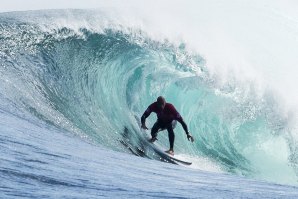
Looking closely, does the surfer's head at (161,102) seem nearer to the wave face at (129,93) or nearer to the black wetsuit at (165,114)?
the black wetsuit at (165,114)

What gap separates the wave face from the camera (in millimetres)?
6574

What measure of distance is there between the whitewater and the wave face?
0.03 m

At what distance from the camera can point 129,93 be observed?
10062mm

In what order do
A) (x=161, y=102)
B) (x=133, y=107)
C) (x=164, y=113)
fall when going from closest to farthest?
(x=161, y=102)
(x=164, y=113)
(x=133, y=107)

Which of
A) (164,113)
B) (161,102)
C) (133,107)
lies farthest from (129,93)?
(161,102)

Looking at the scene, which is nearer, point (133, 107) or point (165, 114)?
point (165, 114)

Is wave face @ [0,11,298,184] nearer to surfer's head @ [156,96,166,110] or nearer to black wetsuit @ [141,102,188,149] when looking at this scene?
black wetsuit @ [141,102,188,149]

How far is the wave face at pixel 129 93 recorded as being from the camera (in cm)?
657

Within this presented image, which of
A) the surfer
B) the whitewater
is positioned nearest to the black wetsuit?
the surfer

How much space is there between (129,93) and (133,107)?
614 mm

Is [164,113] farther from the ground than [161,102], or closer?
closer

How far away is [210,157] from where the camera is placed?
935 centimetres

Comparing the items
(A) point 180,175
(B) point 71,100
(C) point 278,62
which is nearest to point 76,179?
(A) point 180,175

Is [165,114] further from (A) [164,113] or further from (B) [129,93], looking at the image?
(B) [129,93]
